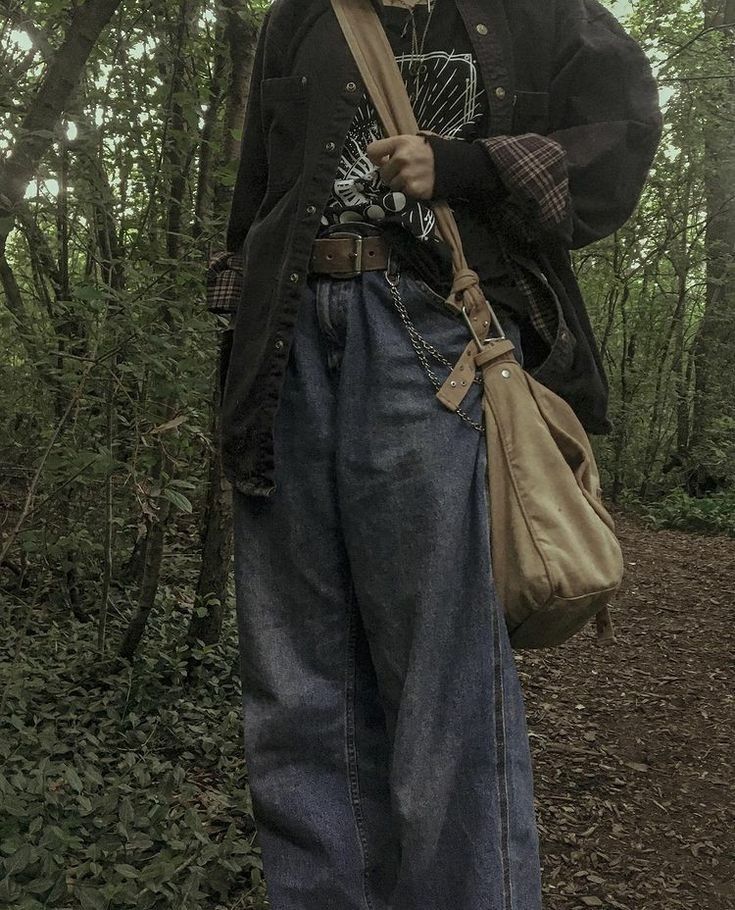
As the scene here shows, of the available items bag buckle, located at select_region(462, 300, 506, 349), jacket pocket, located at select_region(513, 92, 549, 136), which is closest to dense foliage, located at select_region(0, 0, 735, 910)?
bag buckle, located at select_region(462, 300, 506, 349)

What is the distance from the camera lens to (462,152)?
4.83 ft

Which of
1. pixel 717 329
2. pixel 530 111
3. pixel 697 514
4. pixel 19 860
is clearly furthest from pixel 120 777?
pixel 717 329

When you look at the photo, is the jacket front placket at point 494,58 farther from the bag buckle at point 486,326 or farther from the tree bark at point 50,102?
the tree bark at point 50,102

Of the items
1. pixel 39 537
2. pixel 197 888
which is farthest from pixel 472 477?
pixel 39 537

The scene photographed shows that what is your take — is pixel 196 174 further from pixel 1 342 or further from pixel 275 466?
pixel 275 466

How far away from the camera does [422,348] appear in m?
1.54

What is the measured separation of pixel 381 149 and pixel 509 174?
21cm

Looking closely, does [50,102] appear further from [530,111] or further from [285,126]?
[530,111]

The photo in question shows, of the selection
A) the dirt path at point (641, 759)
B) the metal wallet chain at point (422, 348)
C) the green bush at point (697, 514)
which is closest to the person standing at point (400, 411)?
the metal wallet chain at point (422, 348)

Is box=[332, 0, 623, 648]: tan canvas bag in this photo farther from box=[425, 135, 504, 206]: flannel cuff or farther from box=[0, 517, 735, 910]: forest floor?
box=[0, 517, 735, 910]: forest floor

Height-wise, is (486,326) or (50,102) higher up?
(50,102)

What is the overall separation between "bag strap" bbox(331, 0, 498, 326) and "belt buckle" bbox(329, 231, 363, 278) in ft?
0.49

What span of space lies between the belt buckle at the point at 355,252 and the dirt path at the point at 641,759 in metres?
1.88

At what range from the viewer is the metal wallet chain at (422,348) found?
4.93 feet
